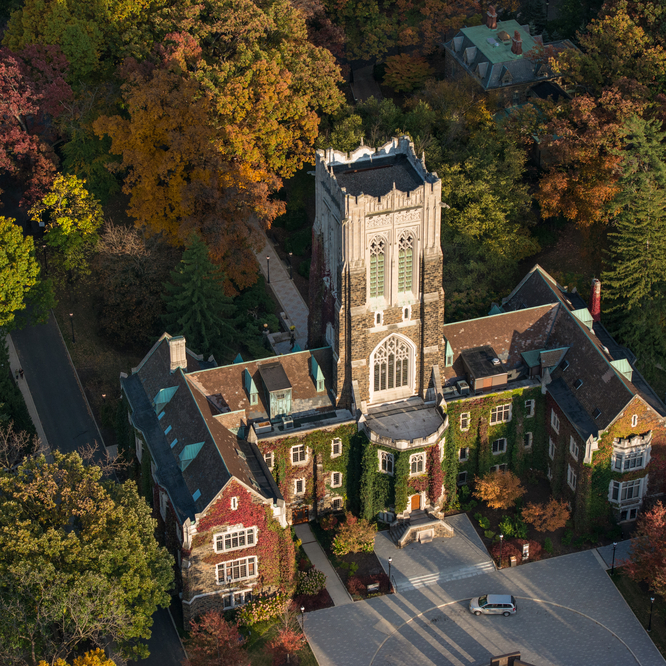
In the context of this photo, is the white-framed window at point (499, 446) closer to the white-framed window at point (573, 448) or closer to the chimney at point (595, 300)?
the white-framed window at point (573, 448)

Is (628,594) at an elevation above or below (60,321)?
below

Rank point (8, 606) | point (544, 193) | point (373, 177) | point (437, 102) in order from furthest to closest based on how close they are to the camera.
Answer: point (437, 102) → point (544, 193) → point (373, 177) → point (8, 606)

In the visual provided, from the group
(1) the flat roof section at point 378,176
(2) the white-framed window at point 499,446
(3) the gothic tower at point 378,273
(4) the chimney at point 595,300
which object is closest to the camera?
A: (3) the gothic tower at point 378,273

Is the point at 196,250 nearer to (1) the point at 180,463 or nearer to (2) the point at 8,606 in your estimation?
(1) the point at 180,463

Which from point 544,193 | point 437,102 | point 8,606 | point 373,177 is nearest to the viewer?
point 8,606

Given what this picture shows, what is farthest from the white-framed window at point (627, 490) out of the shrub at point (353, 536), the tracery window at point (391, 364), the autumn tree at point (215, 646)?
the autumn tree at point (215, 646)

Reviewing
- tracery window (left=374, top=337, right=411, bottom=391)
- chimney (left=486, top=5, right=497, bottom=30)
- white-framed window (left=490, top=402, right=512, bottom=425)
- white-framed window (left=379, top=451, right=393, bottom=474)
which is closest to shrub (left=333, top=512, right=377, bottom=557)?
white-framed window (left=379, top=451, right=393, bottom=474)

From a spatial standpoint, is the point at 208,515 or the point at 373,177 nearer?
the point at 208,515

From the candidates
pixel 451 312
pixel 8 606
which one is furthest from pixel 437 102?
pixel 8 606

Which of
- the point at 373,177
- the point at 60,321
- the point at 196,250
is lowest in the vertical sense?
the point at 60,321
